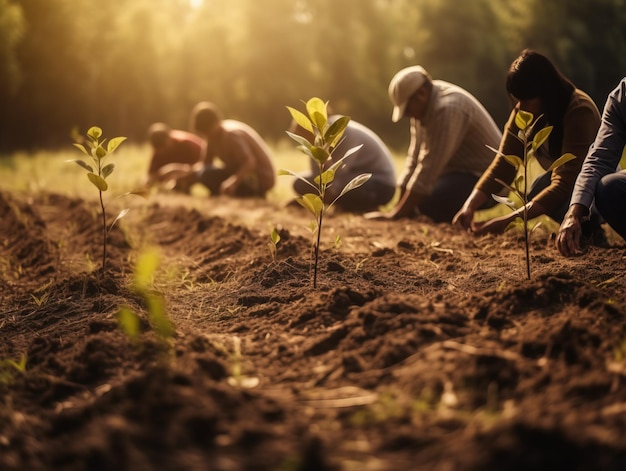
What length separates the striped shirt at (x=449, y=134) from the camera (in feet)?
16.5

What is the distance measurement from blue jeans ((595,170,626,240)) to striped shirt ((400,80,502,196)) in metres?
1.85

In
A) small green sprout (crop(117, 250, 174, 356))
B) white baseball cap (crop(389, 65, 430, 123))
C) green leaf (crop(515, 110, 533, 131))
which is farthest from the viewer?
white baseball cap (crop(389, 65, 430, 123))

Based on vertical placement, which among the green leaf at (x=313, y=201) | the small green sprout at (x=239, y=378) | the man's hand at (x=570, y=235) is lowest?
the small green sprout at (x=239, y=378)

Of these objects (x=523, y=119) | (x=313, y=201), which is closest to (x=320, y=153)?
(x=313, y=201)

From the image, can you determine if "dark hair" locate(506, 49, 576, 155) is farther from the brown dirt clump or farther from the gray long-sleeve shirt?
the brown dirt clump

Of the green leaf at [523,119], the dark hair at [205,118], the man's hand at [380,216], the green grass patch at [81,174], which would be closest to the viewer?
the green leaf at [523,119]

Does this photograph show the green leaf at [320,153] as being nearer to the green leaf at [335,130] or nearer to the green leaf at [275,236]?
the green leaf at [335,130]

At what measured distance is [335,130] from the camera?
2.96 metres

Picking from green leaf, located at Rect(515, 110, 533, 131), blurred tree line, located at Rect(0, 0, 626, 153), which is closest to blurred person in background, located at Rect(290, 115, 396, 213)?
green leaf, located at Rect(515, 110, 533, 131)

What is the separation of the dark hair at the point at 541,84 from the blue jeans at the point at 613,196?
2.21 feet

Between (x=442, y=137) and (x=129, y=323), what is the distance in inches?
134

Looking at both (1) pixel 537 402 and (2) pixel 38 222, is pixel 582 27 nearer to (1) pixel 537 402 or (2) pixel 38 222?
(2) pixel 38 222

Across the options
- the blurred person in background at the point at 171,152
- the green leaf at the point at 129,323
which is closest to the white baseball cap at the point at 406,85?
the green leaf at the point at 129,323

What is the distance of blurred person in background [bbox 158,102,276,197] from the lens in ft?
25.3
